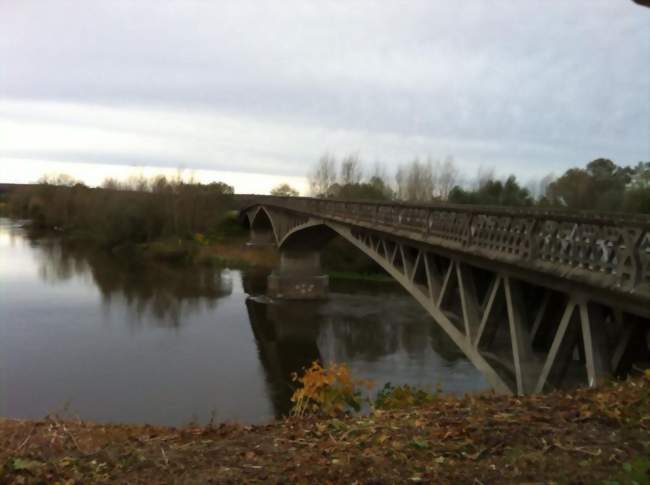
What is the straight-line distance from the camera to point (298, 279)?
36344 millimetres

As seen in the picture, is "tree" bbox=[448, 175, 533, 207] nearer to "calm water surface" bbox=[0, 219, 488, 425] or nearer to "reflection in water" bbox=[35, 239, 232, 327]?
"calm water surface" bbox=[0, 219, 488, 425]

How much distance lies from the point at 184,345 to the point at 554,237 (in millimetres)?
18782

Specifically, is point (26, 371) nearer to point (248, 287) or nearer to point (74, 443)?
point (74, 443)

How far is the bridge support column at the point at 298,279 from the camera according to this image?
3597cm

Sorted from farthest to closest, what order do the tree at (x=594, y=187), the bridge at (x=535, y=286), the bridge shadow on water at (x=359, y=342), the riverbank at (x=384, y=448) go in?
the tree at (x=594, y=187)
the bridge shadow on water at (x=359, y=342)
the bridge at (x=535, y=286)
the riverbank at (x=384, y=448)

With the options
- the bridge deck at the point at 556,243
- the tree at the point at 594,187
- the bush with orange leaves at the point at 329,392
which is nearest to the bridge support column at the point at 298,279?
the tree at the point at 594,187

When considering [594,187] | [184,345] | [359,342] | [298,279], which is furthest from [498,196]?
[184,345]

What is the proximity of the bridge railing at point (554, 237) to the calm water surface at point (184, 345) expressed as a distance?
573cm

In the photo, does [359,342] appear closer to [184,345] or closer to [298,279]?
[184,345]

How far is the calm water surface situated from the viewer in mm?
17438

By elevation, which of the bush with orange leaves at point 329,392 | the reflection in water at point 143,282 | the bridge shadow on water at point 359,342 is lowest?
the bridge shadow on water at point 359,342

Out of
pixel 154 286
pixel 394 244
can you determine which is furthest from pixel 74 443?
pixel 154 286

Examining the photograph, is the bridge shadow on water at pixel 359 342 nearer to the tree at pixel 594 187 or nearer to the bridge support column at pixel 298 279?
the bridge support column at pixel 298 279

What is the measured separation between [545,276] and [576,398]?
8.62 ft
